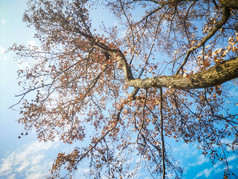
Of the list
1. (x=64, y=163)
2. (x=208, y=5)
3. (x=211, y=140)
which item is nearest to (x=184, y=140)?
(x=211, y=140)

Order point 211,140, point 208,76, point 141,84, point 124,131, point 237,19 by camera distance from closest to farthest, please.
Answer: point 208,76, point 141,84, point 237,19, point 211,140, point 124,131

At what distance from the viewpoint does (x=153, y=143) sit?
602 cm

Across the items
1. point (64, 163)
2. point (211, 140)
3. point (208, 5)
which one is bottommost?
point (64, 163)

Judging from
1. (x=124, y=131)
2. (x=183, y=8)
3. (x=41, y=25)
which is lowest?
(x=124, y=131)

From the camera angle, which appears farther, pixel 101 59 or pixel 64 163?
pixel 101 59

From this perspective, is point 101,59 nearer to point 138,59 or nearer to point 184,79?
point 138,59

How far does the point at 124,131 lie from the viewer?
7684 mm

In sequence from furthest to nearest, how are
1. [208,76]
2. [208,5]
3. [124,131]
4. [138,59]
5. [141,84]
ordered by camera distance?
[124,131] → [138,59] → [208,5] → [141,84] → [208,76]

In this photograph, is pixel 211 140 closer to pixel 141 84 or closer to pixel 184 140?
pixel 184 140

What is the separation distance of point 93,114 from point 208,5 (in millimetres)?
9608

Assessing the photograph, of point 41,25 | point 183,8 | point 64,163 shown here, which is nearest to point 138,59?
point 183,8

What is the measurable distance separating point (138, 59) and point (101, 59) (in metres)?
2.40

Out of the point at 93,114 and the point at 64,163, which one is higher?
the point at 93,114

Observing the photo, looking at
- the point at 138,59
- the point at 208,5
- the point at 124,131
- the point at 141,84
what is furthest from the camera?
the point at 124,131
